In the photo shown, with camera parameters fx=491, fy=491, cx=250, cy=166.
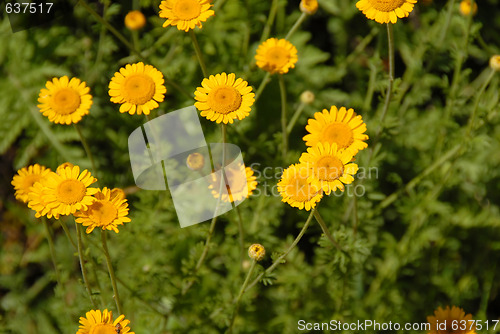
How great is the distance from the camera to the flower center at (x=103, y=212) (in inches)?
97.4

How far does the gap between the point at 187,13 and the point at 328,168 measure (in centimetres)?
119

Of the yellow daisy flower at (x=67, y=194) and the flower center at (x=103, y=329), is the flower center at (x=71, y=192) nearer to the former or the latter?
the yellow daisy flower at (x=67, y=194)

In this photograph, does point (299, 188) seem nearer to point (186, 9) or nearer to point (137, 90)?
point (137, 90)

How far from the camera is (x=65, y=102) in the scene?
2867 millimetres

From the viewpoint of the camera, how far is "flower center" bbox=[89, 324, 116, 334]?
2372 mm

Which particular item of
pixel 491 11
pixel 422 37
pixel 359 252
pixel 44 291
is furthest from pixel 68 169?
pixel 491 11

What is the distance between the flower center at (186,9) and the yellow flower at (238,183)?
37.0 inches

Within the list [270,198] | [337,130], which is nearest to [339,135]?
[337,130]

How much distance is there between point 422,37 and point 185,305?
2976 mm

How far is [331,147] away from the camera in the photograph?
2.62 metres

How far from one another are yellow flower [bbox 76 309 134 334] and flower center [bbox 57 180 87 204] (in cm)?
56

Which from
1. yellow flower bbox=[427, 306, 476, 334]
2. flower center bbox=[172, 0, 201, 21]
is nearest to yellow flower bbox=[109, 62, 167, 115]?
flower center bbox=[172, 0, 201, 21]

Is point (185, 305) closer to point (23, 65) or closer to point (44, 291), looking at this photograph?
point (44, 291)

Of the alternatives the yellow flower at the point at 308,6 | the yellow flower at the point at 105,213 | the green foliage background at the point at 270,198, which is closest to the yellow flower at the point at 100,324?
the yellow flower at the point at 105,213
